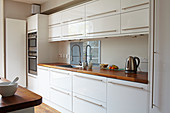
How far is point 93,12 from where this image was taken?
114 inches

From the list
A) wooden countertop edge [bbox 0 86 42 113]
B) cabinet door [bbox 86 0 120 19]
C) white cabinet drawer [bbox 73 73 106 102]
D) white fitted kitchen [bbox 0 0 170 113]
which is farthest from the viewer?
cabinet door [bbox 86 0 120 19]

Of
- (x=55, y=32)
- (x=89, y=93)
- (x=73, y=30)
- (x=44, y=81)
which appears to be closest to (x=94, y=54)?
(x=73, y=30)

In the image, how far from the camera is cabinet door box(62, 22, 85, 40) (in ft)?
10.5

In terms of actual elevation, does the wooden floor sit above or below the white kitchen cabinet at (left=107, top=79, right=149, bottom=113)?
below

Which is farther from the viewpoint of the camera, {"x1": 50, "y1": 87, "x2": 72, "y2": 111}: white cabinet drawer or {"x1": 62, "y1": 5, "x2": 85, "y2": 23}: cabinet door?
{"x1": 62, "y1": 5, "x2": 85, "y2": 23}: cabinet door

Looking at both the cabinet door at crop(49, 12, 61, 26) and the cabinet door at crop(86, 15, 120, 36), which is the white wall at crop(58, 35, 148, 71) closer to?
the cabinet door at crop(86, 15, 120, 36)

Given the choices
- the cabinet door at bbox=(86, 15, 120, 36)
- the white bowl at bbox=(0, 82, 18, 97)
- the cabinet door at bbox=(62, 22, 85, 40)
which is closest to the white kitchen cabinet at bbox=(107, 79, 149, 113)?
the cabinet door at bbox=(86, 15, 120, 36)

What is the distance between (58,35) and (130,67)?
2.15 metres

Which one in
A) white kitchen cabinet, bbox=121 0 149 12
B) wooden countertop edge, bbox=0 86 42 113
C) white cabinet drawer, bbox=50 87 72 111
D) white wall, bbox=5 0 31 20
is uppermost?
white wall, bbox=5 0 31 20

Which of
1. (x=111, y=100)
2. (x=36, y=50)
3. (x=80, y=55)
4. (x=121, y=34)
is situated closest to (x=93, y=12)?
(x=121, y=34)

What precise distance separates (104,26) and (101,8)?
329mm

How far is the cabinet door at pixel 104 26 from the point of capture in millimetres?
2529

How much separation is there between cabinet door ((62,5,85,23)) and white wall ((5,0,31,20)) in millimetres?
1725

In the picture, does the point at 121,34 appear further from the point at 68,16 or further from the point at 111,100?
the point at 68,16
